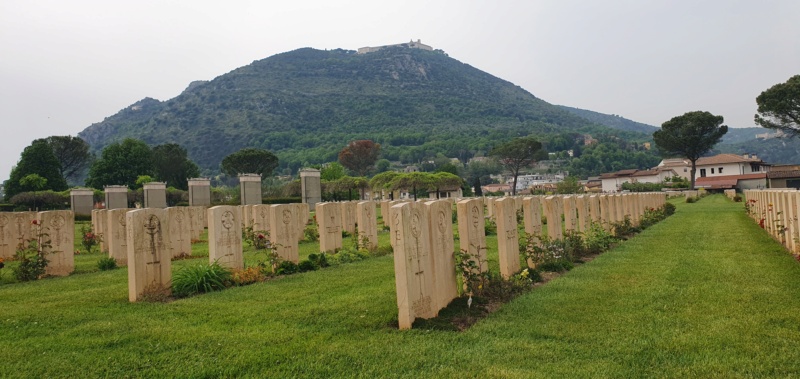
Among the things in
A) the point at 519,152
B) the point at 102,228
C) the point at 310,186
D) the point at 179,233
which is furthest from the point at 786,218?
the point at 519,152

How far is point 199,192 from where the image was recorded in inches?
1690

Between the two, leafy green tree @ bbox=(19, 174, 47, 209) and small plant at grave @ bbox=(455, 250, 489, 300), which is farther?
leafy green tree @ bbox=(19, 174, 47, 209)

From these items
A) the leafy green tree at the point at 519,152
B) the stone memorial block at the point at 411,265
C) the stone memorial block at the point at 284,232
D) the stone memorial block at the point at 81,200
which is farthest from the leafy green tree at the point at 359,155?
the stone memorial block at the point at 411,265

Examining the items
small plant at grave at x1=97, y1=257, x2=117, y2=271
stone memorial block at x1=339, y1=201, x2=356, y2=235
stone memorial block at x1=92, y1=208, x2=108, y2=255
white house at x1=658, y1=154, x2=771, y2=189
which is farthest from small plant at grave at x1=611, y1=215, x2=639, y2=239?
white house at x1=658, y1=154, x2=771, y2=189

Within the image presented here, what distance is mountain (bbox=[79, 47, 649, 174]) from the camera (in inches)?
5295

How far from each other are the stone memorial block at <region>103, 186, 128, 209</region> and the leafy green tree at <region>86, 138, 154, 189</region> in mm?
20150

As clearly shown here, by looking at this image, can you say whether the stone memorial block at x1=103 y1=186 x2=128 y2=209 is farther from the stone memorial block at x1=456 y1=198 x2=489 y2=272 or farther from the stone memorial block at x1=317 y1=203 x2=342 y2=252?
the stone memorial block at x1=456 y1=198 x2=489 y2=272

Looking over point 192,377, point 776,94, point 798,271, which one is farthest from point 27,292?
point 776,94

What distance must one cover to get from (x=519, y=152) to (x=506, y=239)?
Result: 76957 mm

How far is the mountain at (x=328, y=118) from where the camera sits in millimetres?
134500

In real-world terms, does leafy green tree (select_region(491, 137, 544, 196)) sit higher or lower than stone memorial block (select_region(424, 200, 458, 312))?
higher

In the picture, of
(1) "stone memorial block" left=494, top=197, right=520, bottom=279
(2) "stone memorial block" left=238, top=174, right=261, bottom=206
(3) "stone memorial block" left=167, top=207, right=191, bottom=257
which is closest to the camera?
(1) "stone memorial block" left=494, top=197, right=520, bottom=279

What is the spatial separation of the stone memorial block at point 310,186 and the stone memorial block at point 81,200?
1752cm

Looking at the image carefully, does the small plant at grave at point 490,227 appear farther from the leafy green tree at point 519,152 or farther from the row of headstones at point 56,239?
the leafy green tree at point 519,152
